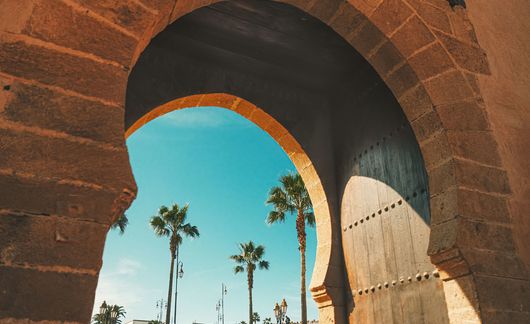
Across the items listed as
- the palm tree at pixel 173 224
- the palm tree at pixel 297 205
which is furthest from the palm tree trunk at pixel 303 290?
the palm tree at pixel 173 224

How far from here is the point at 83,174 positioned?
5.28 feet

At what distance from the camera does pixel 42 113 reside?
1.61 meters

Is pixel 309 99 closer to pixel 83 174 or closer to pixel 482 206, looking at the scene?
pixel 482 206

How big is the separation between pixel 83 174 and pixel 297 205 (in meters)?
16.4

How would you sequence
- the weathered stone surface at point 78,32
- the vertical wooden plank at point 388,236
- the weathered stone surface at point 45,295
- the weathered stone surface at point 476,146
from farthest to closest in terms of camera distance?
1. the vertical wooden plank at point 388,236
2. the weathered stone surface at point 476,146
3. the weathered stone surface at point 78,32
4. the weathered stone surface at point 45,295

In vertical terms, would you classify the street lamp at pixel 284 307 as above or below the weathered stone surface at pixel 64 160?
above

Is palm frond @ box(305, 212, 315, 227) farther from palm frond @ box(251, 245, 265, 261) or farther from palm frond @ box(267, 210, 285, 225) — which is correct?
palm frond @ box(251, 245, 265, 261)

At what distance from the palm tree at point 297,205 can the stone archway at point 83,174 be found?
1434cm

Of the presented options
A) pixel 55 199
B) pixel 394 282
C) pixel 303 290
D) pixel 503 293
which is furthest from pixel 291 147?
pixel 303 290

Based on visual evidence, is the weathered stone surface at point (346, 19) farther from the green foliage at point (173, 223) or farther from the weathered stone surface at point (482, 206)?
the green foliage at point (173, 223)

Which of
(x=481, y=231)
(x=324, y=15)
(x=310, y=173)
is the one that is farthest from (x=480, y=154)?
(x=310, y=173)

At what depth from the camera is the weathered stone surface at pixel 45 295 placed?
4.40 feet

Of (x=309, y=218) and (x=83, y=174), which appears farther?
Answer: (x=309, y=218)

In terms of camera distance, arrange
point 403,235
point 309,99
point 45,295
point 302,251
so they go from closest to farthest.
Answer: point 45,295 → point 403,235 → point 309,99 → point 302,251
